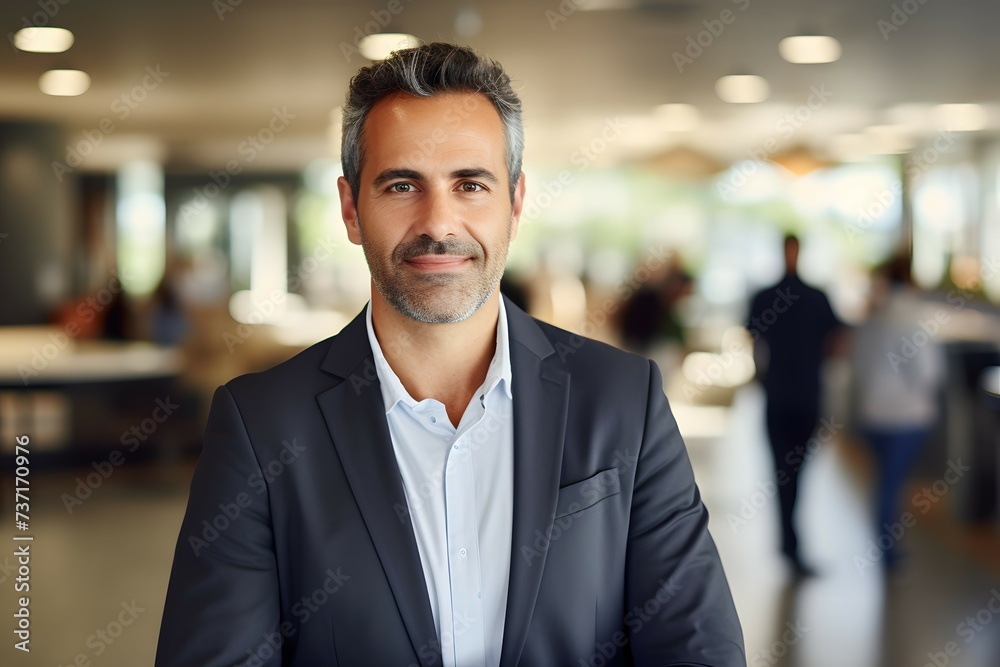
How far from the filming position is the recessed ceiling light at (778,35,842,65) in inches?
158

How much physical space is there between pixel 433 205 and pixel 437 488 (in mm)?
446

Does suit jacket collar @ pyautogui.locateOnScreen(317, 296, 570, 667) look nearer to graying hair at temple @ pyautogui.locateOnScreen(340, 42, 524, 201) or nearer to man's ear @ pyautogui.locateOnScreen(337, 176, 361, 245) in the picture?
man's ear @ pyautogui.locateOnScreen(337, 176, 361, 245)

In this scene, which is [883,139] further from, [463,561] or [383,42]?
[463,561]

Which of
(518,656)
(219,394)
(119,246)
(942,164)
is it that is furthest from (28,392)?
(942,164)

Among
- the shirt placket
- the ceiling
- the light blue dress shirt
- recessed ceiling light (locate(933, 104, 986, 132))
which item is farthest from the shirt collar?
recessed ceiling light (locate(933, 104, 986, 132))

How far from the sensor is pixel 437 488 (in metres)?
1.41

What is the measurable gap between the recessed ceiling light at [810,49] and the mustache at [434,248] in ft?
10.4

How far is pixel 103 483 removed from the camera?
414 cm

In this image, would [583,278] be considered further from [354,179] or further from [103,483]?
[354,179]

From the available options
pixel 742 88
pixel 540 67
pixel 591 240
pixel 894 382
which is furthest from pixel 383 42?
pixel 894 382

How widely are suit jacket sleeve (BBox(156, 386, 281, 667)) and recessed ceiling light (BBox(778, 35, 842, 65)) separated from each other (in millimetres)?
3462

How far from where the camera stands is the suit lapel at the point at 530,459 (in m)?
1.32

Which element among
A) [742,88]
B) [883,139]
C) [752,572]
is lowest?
[752,572]

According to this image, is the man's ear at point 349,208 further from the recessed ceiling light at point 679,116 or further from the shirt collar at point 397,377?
the recessed ceiling light at point 679,116
